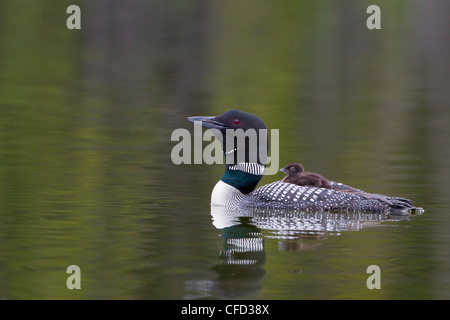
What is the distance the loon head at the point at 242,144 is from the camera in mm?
7379

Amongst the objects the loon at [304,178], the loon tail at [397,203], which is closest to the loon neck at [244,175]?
the loon at [304,178]

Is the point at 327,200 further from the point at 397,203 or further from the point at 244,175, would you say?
the point at 244,175

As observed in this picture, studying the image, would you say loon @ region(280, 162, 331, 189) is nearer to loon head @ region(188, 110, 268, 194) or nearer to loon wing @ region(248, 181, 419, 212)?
loon wing @ region(248, 181, 419, 212)

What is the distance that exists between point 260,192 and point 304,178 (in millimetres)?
362

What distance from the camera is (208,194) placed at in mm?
7883

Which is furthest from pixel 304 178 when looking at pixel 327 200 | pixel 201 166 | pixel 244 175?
pixel 201 166

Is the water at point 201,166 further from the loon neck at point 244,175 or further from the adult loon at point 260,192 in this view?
the loon neck at point 244,175

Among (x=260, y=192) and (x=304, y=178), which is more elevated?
(x=304, y=178)

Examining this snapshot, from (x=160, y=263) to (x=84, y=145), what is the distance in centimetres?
493

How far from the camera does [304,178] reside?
737cm

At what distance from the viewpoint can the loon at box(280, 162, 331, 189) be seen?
23.9ft

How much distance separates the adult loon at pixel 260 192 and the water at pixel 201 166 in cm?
13

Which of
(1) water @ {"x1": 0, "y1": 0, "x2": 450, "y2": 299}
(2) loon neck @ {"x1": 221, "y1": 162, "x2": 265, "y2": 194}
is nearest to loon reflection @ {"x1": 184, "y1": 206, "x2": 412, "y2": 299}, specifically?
(1) water @ {"x1": 0, "y1": 0, "x2": 450, "y2": 299}

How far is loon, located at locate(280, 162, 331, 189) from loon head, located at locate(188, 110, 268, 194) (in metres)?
0.23
